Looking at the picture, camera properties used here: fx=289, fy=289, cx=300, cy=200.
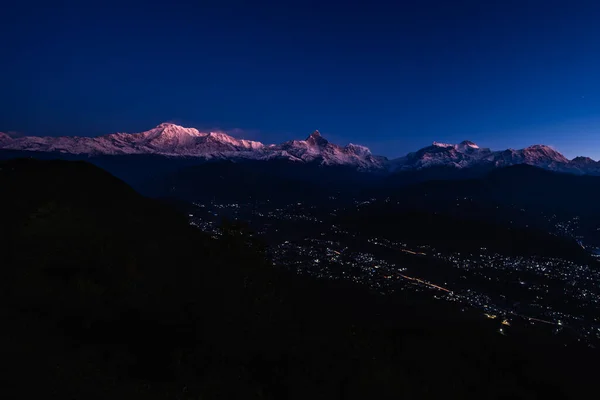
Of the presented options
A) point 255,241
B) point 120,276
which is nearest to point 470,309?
point 255,241

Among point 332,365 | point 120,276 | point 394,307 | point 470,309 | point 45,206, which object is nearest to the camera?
point 332,365

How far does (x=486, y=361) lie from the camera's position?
79875mm

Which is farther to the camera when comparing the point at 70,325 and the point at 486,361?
the point at 486,361

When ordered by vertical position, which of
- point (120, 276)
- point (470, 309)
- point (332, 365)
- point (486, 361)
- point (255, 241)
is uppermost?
point (255, 241)

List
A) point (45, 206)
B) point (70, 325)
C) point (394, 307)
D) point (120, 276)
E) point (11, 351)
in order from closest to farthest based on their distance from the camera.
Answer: point (11, 351), point (70, 325), point (120, 276), point (45, 206), point (394, 307)

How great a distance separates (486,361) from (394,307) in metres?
63.8

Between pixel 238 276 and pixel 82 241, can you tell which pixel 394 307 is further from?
pixel 82 241

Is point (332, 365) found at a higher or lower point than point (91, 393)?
lower

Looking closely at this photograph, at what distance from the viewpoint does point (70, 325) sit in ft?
98.7

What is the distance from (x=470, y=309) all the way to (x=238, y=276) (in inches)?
6067

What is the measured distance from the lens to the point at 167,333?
3425 centimetres

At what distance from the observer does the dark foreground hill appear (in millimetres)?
24906

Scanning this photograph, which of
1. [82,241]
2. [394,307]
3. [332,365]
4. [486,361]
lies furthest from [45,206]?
[394,307]

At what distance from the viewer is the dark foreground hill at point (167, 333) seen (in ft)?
81.7
